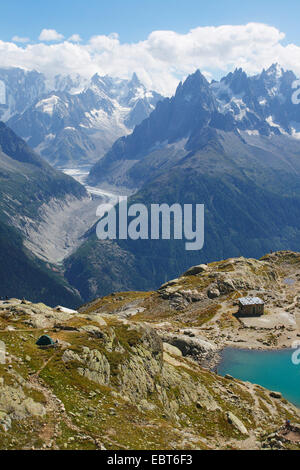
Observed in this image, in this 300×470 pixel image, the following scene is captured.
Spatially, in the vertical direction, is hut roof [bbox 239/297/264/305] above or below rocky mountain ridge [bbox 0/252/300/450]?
below

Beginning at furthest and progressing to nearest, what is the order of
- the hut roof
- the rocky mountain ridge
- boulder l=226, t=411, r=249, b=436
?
the hut roof
boulder l=226, t=411, r=249, b=436
the rocky mountain ridge

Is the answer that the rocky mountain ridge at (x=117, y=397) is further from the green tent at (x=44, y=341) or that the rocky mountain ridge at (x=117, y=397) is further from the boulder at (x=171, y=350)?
the green tent at (x=44, y=341)

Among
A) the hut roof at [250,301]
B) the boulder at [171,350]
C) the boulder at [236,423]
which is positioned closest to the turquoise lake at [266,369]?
the boulder at [171,350]

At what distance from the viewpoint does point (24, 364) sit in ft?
163

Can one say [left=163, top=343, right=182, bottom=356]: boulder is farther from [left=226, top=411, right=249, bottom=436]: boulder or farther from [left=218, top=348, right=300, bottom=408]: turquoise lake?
[left=226, top=411, right=249, bottom=436]: boulder

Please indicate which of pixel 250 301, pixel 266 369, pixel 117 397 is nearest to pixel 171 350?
pixel 266 369

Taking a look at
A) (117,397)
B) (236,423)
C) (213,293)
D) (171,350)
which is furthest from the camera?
(213,293)

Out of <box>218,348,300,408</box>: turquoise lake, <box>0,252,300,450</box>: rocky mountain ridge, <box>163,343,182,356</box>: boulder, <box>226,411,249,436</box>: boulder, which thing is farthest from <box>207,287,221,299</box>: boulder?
<box>226,411,249,436</box>: boulder

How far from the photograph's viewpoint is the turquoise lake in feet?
297

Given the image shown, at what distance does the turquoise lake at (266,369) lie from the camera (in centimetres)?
9047

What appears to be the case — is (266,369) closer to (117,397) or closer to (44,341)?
(117,397)

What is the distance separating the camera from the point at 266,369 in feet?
320

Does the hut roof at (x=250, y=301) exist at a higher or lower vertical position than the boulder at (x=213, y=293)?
higher
